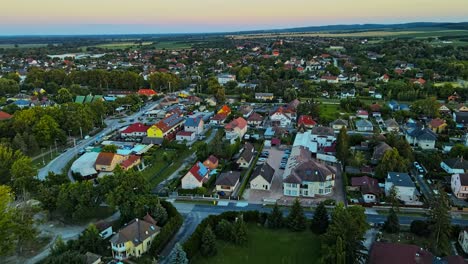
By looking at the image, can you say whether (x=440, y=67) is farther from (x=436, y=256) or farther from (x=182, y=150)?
(x=436, y=256)

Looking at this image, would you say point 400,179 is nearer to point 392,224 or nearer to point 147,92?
point 392,224

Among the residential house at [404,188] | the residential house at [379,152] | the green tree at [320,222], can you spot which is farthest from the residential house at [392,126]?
the green tree at [320,222]

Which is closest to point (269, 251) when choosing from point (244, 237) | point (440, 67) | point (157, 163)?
point (244, 237)

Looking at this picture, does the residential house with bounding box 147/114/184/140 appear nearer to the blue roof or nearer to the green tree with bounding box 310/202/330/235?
the blue roof

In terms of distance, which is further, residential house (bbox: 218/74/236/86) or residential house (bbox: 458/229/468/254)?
residential house (bbox: 218/74/236/86)

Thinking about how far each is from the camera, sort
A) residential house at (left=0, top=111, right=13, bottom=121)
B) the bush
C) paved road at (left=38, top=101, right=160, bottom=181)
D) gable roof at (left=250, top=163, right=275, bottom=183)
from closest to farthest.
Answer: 1. the bush
2. gable roof at (left=250, top=163, right=275, bottom=183)
3. paved road at (left=38, top=101, right=160, bottom=181)
4. residential house at (left=0, top=111, right=13, bottom=121)

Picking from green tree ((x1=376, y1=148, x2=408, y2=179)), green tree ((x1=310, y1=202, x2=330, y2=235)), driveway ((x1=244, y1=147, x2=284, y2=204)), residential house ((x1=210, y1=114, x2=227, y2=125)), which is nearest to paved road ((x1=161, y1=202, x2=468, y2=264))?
driveway ((x1=244, y1=147, x2=284, y2=204))
